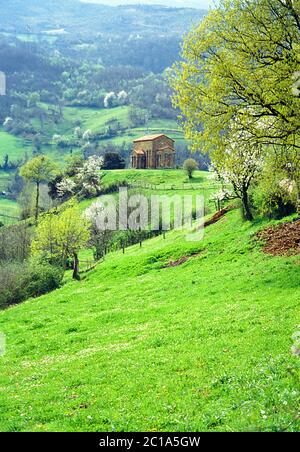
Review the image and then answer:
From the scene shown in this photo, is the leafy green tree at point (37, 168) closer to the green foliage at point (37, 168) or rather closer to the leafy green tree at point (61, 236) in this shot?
the green foliage at point (37, 168)

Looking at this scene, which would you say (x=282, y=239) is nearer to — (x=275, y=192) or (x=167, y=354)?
(x=275, y=192)

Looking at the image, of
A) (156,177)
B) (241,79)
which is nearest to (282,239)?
(241,79)

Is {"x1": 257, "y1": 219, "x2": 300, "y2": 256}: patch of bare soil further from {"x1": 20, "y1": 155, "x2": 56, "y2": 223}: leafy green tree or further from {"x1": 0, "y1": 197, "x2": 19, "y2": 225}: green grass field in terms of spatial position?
{"x1": 0, "y1": 197, "x2": 19, "y2": 225}: green grass field

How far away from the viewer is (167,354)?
1767 cm

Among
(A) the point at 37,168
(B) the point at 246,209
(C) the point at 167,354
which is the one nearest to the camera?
(C) the point at 167,354

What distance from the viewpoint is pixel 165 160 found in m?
135

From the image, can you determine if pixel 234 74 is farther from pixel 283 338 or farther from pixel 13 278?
pixel 13 278

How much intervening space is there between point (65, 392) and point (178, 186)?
266 feet

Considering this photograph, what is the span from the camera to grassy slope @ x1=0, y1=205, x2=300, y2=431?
12.3 meters

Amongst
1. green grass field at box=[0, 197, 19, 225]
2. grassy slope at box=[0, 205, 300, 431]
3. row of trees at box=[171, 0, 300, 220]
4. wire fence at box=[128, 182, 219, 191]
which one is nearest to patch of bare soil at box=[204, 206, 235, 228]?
grassy slope at box=[0, 205, 300, 431]

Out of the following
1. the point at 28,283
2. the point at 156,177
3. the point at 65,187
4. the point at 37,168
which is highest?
the point at 37,168

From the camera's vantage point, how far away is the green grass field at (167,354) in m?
12.2

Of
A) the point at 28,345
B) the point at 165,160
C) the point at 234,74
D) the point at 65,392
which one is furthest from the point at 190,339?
the point at 165,160

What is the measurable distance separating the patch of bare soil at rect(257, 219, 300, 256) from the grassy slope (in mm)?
942
